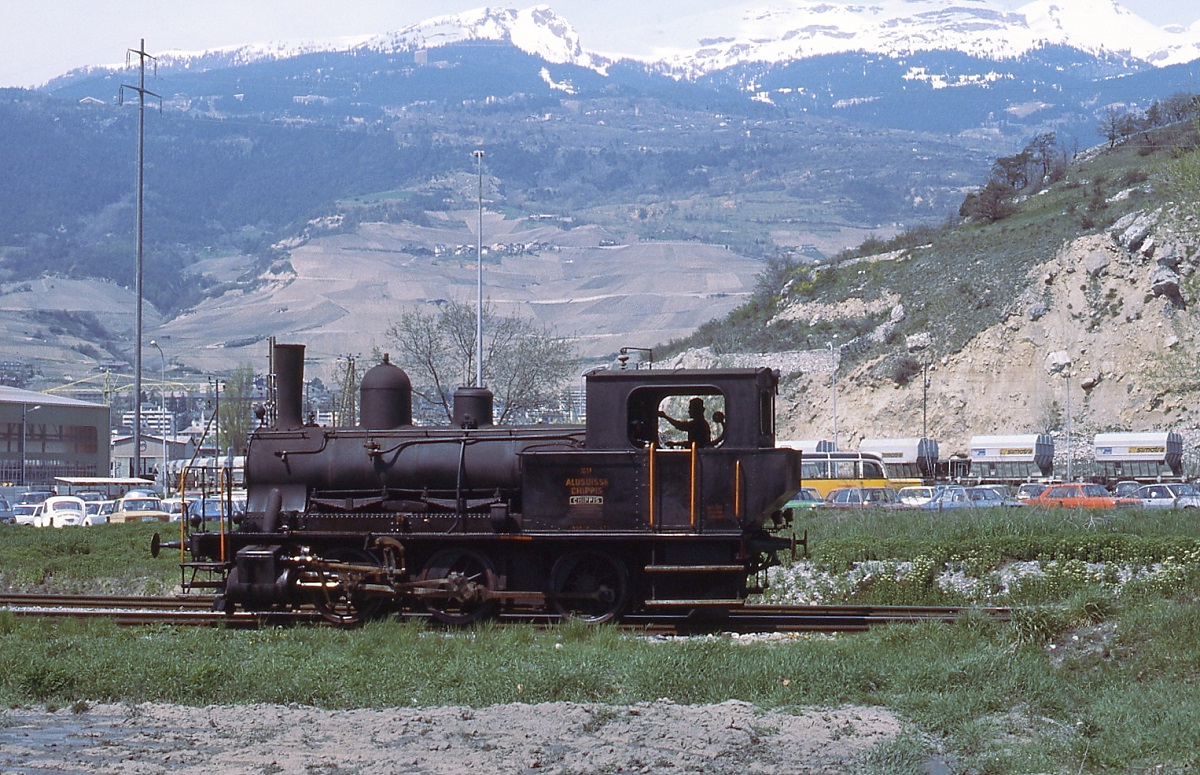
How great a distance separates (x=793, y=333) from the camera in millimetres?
101875

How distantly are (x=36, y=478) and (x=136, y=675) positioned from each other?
8295 centimetres

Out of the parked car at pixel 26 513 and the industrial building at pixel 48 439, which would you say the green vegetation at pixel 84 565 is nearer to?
the parked car at pixel 26 513

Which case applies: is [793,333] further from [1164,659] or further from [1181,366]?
[1164,659]

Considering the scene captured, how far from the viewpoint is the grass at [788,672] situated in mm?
11828

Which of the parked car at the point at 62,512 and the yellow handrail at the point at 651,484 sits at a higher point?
the yellow handrail at the point at 651,484

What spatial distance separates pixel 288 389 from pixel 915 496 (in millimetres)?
33298

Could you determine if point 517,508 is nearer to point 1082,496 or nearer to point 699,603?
point 699,603

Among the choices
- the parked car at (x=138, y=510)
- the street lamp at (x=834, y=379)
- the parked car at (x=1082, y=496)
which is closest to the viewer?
the parked car at (x=1082, y=496)

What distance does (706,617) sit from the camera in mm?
18859

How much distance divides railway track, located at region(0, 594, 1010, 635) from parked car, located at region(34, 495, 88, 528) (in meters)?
29.6

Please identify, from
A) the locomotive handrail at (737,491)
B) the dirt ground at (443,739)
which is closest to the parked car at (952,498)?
the locomotive handrail at (737,491)

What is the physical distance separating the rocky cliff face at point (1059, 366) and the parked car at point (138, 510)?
153 feet

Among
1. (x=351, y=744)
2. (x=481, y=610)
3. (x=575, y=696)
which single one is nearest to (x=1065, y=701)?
(x=575, y=696)

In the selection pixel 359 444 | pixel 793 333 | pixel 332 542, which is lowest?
pixel 332 542
